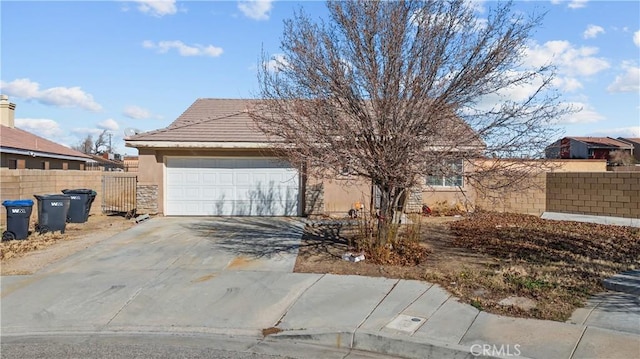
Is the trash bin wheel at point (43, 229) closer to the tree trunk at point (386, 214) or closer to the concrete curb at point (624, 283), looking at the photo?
the tree trunk at point (386, 214)

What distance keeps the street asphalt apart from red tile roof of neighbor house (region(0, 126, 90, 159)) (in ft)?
53.1

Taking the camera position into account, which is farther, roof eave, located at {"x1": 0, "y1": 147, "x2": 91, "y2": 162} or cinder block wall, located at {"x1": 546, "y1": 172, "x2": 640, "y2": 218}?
roof eave, located at {"x1": 0, "y1": 147, "x2": 91, "y2": 162}

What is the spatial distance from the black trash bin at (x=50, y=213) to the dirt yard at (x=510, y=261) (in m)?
6.61

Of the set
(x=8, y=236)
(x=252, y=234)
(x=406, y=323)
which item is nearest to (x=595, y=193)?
(x=252, y=234)

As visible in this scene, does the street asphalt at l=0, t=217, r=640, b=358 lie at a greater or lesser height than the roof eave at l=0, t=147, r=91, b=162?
lesser

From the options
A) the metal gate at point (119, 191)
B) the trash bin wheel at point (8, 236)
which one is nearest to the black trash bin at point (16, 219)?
the trash bin wheel at point (8, 236)

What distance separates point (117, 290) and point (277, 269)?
8.36 feet

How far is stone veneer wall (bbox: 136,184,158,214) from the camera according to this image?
49.9 ft

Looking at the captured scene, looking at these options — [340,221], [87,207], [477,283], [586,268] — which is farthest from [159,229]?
[586,268]

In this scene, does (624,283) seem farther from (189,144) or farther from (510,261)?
(189,144)

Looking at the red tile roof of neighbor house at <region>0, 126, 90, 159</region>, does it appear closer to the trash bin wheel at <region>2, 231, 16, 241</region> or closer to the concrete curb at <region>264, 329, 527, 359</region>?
the trash bin wheel at <region>2, 231, 16, 241</region>

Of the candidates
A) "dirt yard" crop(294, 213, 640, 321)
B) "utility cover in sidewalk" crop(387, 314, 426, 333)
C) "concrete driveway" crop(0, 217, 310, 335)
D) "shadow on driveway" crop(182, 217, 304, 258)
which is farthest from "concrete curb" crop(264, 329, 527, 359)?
"shadow on driveway" crop(182, 217, 304, 258)

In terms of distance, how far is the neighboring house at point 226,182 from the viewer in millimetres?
15234

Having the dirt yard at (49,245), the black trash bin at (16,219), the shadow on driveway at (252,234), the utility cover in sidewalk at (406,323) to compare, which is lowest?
the utility cover in sidewalk at (406,323)
